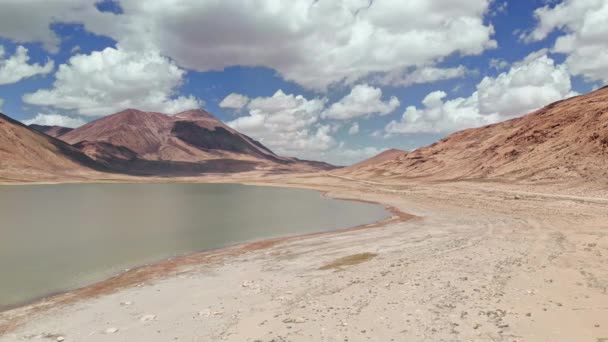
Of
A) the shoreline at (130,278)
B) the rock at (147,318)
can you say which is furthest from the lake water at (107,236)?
the rock at (147,318)

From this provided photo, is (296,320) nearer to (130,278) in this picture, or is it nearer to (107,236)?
(130,278)

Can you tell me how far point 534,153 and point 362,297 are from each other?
292 feet

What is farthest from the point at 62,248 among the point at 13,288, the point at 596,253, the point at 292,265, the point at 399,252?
the point at 596,253

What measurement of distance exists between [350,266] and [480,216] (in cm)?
2516

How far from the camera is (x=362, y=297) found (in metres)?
14.9

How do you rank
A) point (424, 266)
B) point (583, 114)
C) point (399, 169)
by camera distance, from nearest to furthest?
point (424, 266), point (583, 114), point (399, 169)

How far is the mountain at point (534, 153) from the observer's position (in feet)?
236

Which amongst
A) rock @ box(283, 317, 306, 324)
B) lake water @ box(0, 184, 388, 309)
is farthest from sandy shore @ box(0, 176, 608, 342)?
lake water @ box(0, 184, 388, 309)

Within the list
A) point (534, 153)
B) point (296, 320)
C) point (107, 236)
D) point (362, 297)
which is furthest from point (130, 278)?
point (534, 153)

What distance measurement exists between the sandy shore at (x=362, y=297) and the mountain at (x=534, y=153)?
173 ft

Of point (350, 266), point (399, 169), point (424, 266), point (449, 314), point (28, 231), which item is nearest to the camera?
point (449, 314)

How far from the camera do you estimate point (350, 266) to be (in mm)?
20922

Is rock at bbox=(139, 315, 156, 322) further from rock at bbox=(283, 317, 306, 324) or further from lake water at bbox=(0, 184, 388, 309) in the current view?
lake water at bbox=(0, 184, 388, 309)

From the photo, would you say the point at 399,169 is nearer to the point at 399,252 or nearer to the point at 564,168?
the point at 564,168
